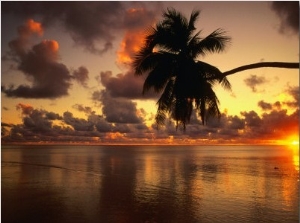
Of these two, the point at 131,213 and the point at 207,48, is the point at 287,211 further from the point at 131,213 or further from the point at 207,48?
the point at 207,48

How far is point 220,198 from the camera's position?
18031 millimetres

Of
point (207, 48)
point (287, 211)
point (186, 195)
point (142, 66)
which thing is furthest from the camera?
point (186, 195)

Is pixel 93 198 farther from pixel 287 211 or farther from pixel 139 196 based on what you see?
pixel 287 211

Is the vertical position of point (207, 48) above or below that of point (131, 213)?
above

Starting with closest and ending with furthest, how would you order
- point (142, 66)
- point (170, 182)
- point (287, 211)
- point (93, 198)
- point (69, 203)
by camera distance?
point (142, 66) → point (287, 211) → point (69, 203) → point (93, 198) → point (170, 182)

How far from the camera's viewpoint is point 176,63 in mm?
11734

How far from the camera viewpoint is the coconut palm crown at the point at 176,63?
11.2m

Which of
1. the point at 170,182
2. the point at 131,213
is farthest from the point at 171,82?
the point at 170,182

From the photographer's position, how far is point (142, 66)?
501 inches

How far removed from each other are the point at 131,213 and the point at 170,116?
4.87 meters

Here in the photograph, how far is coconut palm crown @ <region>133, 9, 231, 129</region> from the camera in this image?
442 inches

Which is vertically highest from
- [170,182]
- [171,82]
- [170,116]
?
[171,82]

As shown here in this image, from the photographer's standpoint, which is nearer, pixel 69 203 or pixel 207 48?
pixel 207 48

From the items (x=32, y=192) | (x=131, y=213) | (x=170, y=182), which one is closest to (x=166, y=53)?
(x=131, y=213)
